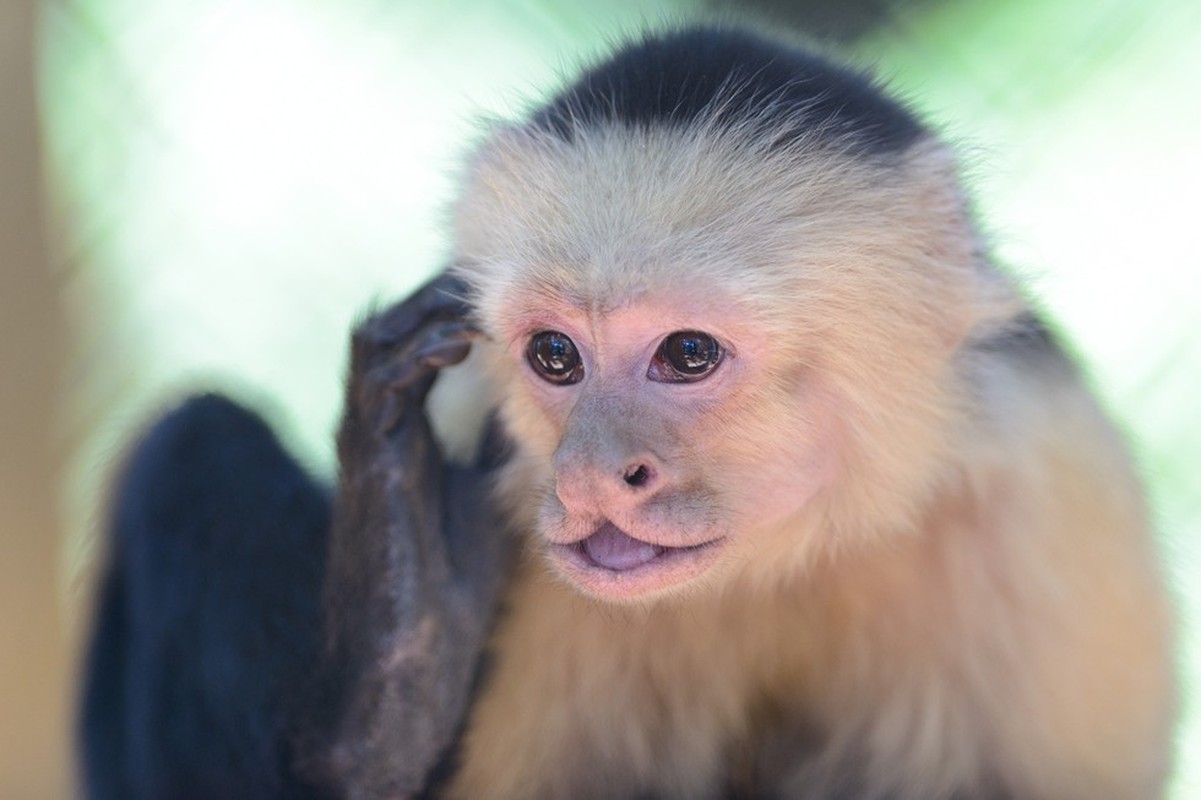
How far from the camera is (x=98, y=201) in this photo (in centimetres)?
292

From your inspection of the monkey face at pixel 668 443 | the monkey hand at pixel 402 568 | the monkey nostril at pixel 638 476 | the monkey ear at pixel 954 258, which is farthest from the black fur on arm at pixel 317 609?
the monkey ear at pixel 954 258

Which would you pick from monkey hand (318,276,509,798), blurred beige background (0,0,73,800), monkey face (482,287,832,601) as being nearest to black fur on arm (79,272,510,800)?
monkey hand (318,276,509,798)

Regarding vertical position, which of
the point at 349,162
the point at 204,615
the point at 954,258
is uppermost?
the point at 349,162

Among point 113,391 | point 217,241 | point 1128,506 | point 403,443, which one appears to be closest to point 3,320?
point 113,391

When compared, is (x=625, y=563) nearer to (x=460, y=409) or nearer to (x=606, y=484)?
(x=606, y=484)

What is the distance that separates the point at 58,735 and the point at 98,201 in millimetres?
1065

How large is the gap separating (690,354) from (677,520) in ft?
0.65

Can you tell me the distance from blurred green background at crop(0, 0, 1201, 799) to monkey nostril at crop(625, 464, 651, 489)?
125cm

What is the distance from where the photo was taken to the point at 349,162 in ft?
9.64

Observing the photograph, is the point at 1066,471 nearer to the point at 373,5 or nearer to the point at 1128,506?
the point at 1128,506

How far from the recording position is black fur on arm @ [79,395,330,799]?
199 cm

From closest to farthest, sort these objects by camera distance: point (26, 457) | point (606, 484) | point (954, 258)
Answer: point (606, 484) → point (954, 258) → point (26, 457)

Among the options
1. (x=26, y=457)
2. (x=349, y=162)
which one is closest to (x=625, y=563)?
(x=349, y=162)

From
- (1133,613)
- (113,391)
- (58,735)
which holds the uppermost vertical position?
(113,391)
